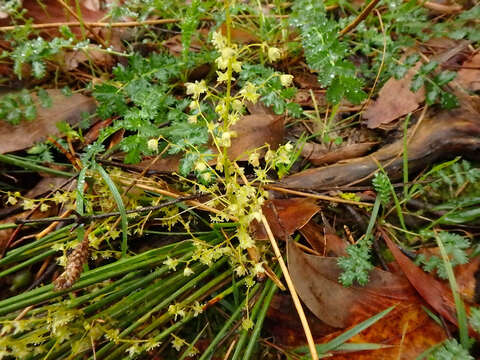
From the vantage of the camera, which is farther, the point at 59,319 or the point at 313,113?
the point at 313,113

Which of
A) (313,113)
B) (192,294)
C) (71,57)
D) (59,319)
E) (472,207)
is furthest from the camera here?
(71,57)

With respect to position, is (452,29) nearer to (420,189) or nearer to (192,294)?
(420,189)

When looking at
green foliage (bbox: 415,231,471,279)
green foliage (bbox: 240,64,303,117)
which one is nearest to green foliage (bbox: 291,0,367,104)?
green foliage (bbox: 240,64,303,117)

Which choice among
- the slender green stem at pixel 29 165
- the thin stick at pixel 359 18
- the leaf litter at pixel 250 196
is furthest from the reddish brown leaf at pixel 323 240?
the slender green stem at pixel 29 165

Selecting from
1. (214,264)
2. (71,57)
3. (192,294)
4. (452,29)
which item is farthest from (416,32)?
(71,57)

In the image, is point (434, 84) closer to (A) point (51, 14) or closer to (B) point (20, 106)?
(B) point (20, 106)

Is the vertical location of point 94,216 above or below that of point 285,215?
above

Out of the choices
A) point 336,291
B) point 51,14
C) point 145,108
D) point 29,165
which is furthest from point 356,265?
point 51,14
